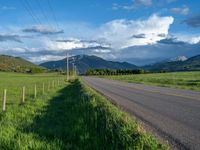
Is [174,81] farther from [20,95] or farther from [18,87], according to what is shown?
[20,95]

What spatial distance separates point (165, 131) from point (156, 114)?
4.13 m

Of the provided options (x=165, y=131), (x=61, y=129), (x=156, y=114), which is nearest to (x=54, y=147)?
(x=61, y=129)

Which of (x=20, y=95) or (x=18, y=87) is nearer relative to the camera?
(x=20, y=95)

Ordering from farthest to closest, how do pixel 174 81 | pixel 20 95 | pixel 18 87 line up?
pixel 174 81 < pixel 18 87 < pixel 20 95

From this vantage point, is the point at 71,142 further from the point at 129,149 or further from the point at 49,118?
the point at 49,118

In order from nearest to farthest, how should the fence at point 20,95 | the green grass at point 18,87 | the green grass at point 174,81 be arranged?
the fence at point 20,95
the green grass at point 18,87
the green grass at point 174,81

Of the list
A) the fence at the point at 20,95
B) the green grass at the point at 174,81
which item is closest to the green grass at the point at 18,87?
the fence at the point at 20,95

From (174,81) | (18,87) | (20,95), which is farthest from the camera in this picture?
(174,81)

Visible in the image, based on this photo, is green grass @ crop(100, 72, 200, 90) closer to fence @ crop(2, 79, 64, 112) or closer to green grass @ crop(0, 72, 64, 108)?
fence @ crop(2, 79, 64, 112)

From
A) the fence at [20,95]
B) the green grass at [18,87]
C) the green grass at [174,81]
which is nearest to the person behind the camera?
the fence at [20,95]

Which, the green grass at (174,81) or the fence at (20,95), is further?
the green grass at (174,81)

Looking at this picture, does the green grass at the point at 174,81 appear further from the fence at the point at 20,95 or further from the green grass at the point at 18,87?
the green grass at the point at 18,87

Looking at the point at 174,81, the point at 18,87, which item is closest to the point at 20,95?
the point at 18,87

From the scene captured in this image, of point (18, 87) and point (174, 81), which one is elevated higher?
point (174, 81)
